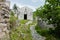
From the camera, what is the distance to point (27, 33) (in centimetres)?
2444

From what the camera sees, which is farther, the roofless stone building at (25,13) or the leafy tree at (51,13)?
the roofless stone building at (25,13)

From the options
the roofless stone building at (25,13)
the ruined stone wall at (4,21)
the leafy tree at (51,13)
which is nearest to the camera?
the ruined stone wall at (4,21)

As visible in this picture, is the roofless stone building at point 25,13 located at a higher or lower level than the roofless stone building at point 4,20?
lower

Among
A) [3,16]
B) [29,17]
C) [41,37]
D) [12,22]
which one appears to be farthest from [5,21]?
[29,17]

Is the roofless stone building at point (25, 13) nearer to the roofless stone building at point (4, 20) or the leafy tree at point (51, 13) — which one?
the leafy tree at point (51, 13)

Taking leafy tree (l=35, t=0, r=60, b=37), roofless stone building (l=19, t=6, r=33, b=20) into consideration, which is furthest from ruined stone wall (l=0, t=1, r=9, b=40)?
roofless stone building (l=19, t=6, r=33, b=20)

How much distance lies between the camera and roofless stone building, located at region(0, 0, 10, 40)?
50.5 ft

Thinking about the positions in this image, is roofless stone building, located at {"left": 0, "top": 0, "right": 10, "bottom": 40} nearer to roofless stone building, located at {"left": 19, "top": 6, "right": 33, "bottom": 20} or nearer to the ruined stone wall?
the ruined stone wall

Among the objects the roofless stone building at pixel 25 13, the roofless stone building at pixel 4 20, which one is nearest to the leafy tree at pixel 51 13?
the roofless stone building at pixel 4 20

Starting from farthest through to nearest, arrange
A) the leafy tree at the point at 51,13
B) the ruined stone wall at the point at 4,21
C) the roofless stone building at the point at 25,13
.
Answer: the roofless stone building at the point at 25,13, the leafy tree at the point at 51,13, the ruined stone wall at the point at 4,21

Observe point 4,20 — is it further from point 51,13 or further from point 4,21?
point 51,13

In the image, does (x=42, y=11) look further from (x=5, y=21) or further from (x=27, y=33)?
(x=5, y=21)

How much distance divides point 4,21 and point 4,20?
80 mm

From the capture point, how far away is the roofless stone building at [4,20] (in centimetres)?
1538
